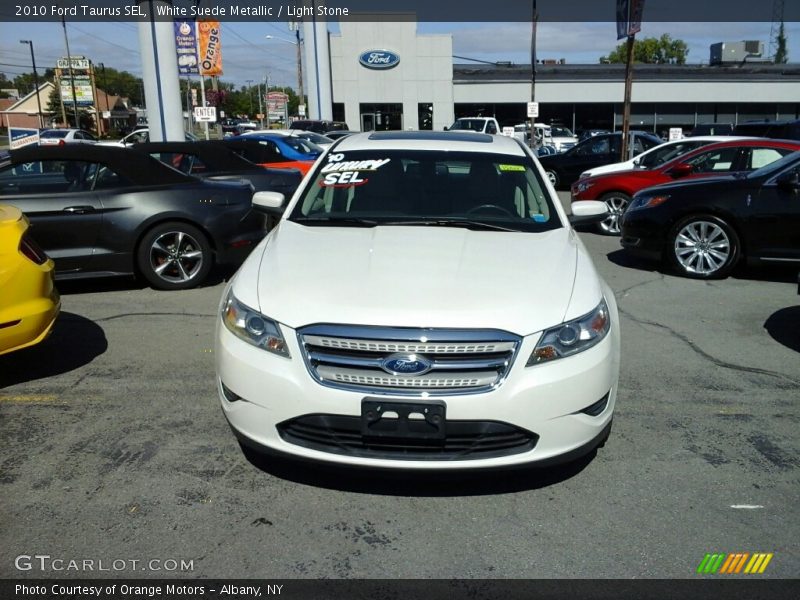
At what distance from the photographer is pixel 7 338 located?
177 inches

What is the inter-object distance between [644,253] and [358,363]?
21.6 ft

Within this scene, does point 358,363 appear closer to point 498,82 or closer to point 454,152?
point 454,152

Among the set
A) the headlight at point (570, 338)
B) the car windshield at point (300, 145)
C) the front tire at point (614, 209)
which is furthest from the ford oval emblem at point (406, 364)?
the car windshield at point (300, 145)

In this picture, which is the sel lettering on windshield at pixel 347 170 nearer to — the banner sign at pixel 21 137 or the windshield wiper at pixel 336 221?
the windshield wiper at pixel 336 221

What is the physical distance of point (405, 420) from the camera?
3.11 meters

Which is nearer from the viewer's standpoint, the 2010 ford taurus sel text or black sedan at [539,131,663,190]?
the 2010 ford taurus sel text

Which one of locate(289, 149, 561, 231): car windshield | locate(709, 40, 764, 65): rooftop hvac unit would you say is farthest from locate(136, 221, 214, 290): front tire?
locate(709, 40, 764, 65): rooftop hvac unit

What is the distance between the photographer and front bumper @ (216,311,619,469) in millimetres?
3131

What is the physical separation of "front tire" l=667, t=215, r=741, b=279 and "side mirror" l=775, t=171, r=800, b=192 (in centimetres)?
80

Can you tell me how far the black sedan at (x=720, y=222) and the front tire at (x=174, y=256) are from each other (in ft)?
16.6

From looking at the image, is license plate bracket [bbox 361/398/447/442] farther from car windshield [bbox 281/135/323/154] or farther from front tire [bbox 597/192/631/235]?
car windshield [bbox 281/135/323/154]

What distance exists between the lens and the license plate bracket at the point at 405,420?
10.2 feet

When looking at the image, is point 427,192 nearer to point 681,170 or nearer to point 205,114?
point 681,170

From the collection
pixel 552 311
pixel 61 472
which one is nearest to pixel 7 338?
pixel 61 472
